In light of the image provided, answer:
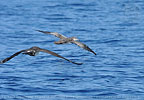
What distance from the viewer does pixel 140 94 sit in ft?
41.0

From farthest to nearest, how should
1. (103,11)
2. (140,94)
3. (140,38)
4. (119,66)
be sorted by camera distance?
(103,11) → (140,38) → (119,66) → (140,94)

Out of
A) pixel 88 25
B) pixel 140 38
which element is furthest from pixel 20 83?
pixel 88 25

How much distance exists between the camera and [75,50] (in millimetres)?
19297

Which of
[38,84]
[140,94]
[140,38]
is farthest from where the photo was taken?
[140,38]

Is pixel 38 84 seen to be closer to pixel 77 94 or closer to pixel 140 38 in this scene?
Result: pixel 77 94

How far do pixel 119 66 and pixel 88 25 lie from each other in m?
8.33

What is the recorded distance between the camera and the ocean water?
13000 millimetres

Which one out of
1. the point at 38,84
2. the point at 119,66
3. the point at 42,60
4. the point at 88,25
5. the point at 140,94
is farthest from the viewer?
the point at 88,25

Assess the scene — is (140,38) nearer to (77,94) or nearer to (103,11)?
(103,11)

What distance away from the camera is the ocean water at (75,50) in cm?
1300

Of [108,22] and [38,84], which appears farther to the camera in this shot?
[108,22]

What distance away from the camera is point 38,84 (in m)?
13.6

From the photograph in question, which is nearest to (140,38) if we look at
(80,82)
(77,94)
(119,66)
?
(119,66)

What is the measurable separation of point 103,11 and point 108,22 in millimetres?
3081
